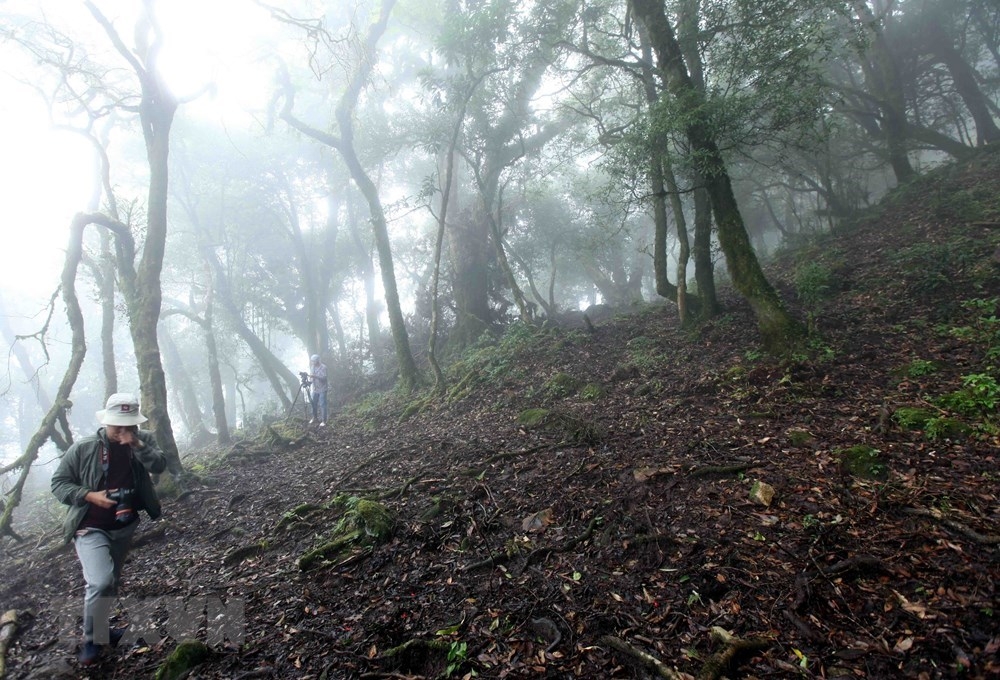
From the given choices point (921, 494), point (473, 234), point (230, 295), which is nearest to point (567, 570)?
point (921, 494)

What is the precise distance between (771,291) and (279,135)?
24.6m

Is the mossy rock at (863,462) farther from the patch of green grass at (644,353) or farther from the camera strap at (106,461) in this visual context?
the camera strap at (106,461)

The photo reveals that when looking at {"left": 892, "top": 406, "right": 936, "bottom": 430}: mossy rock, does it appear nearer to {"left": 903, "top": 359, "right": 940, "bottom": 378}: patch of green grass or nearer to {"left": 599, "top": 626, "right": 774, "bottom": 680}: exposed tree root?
{"left": 903, "top": 359, "right": 940, "bottom": 378}: patch of green grass

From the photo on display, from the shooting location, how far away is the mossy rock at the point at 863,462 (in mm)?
4824

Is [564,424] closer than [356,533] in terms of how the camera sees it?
No

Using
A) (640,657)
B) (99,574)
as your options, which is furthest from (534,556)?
(99,574)

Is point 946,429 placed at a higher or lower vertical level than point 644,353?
lower

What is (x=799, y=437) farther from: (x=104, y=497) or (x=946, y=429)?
(x=104, y=497)

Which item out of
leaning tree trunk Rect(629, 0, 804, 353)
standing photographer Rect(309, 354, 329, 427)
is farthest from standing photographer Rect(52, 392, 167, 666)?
standing photographer Rect(309, 354, 329, 427)

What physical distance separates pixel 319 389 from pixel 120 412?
10897mm

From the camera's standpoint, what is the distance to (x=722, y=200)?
8.81m

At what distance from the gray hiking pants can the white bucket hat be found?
0.95 meters

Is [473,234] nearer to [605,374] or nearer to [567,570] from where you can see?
[605,374]

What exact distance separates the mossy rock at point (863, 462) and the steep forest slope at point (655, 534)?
18 millimetres
